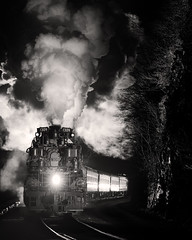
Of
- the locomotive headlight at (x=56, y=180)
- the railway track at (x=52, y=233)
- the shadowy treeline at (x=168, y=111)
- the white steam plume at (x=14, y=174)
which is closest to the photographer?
the railway track at (x=52, y=233)

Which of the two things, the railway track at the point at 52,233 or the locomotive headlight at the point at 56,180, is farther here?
the locomotive headlight at the point at 56,180

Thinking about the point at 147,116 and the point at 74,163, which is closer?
the point at 74,163

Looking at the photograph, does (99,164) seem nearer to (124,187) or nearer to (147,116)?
(124,187)

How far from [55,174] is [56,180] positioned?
0.39 metres

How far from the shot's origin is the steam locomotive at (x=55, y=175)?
25.7 m

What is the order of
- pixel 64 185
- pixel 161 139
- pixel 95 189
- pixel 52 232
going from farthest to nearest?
pixel 95 189, pixel 161 139, pixel 64 185, pixel 52 232

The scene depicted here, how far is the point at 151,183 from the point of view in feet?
106

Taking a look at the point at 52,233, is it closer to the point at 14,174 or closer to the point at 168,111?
the point at 168,111

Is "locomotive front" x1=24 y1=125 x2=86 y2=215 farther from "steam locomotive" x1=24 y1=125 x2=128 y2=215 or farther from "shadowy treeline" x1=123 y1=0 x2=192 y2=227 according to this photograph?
"shadowy treeline" x1=123 y1=0 x2=192 y2=227

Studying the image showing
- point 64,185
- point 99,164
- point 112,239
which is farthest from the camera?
point 99,164

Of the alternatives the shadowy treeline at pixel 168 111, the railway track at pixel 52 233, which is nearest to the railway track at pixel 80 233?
the railway track at pixel 52 233

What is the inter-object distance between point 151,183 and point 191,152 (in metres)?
11.9

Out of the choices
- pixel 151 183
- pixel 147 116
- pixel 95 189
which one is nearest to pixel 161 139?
pixel 147 116

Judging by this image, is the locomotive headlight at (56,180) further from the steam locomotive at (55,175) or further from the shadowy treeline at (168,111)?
the shadowy treeline at (168,111)
